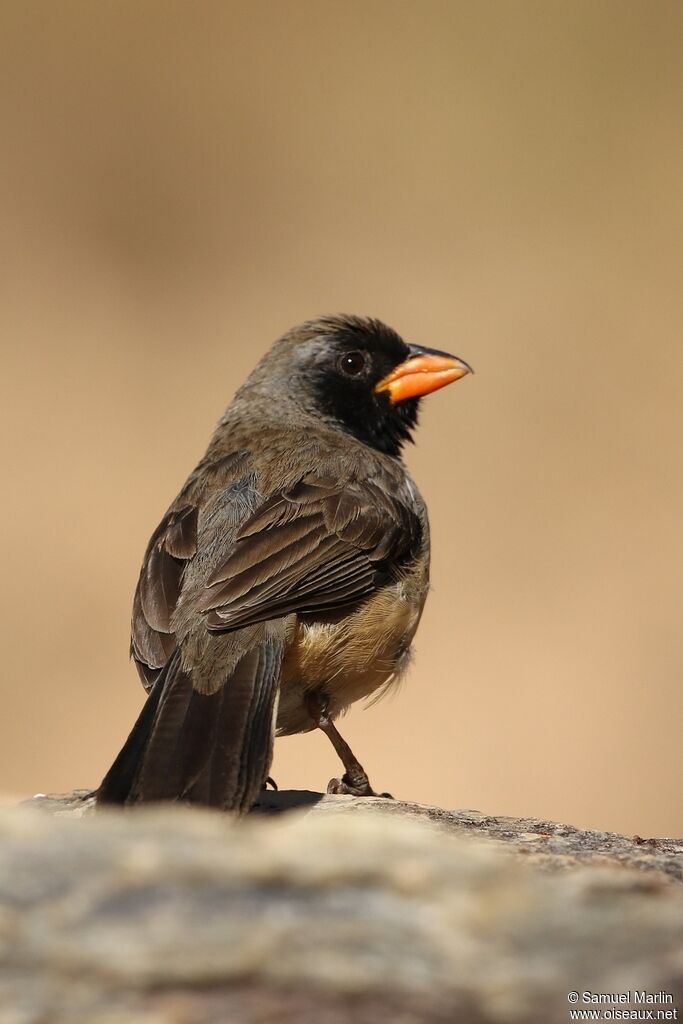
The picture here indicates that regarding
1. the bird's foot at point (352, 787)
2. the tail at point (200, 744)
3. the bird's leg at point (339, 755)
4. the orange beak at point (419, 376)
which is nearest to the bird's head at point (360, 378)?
the orange beak at point (419, 376)

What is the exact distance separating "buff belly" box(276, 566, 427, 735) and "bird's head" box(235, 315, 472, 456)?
993 millimetres

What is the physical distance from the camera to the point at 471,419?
37.4 feet

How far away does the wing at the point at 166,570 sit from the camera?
168 inches

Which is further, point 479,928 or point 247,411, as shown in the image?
point 247,411

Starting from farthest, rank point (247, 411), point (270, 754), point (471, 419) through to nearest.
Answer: point (471, 419) → point (247, 411) → point (270, 754)

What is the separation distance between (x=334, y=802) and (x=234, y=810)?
863 mm

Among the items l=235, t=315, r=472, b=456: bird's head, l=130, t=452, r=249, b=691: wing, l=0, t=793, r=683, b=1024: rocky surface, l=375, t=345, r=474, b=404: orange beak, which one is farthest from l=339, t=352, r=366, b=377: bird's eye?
l=0, t=793, r=683, b=1024: rocky surface

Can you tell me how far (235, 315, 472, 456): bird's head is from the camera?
5.88 meters

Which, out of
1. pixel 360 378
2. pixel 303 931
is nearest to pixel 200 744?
pixel 303 931

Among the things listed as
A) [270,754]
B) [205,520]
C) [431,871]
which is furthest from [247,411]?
[431,871]

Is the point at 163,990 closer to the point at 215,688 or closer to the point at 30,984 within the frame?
the point at 30,984

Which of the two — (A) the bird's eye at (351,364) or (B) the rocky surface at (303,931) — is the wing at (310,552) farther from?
(B) the rocky surface at (303,931)

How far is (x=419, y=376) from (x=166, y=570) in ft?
5.63

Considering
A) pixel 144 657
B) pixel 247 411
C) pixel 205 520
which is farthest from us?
pixel 247 411
